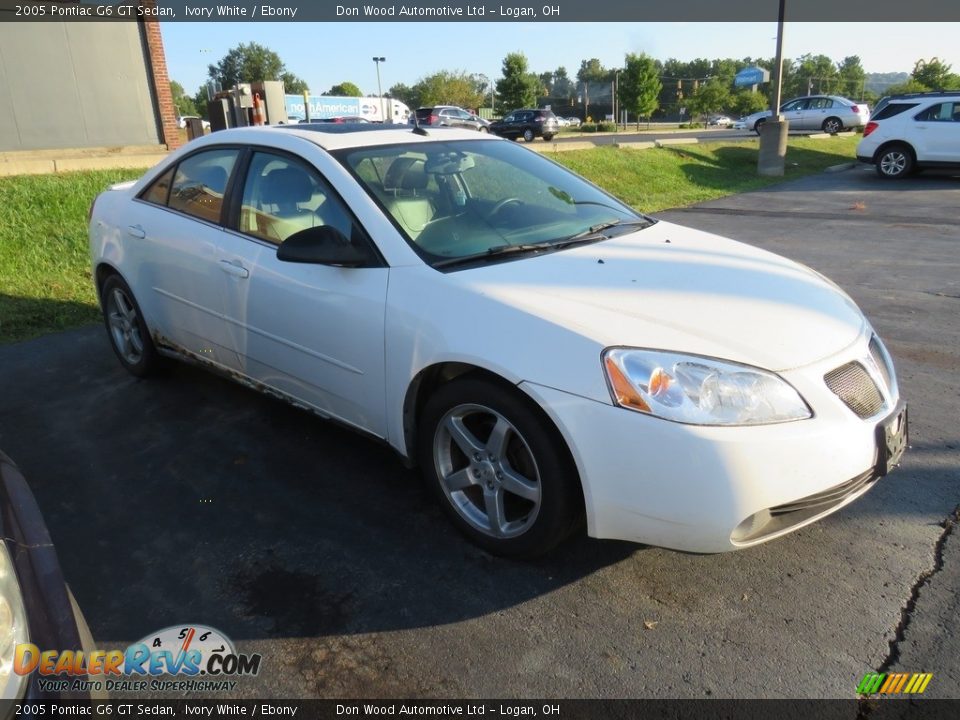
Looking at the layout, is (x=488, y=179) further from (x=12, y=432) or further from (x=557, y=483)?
(x=12, y=432)

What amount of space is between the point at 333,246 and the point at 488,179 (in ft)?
3.40

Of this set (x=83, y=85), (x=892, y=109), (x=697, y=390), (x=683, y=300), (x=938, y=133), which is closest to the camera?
Answer: (x=697, y=390)

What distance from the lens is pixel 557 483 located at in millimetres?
2508

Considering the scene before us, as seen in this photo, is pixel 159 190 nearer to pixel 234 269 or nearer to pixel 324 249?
pixel 234 269

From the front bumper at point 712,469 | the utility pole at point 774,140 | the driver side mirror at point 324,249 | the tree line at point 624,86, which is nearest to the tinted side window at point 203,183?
the driver side mirror at point 324,249

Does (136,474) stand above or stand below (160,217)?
below

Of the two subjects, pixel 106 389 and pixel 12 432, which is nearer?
pixel 12 432

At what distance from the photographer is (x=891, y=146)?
612 inches

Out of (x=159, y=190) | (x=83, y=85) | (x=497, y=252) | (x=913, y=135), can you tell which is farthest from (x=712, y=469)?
(x=913, y=135)

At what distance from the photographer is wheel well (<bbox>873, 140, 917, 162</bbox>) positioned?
15344 millimetres

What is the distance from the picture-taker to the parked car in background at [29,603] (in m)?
1.48

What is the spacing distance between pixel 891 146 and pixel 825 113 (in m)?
14.0

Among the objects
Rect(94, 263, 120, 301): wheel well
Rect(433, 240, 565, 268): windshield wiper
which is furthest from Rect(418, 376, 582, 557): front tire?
Rect(94, 263, 120, 301): wheel well

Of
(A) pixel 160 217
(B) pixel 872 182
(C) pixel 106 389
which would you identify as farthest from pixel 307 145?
(B) pixel 872 182
